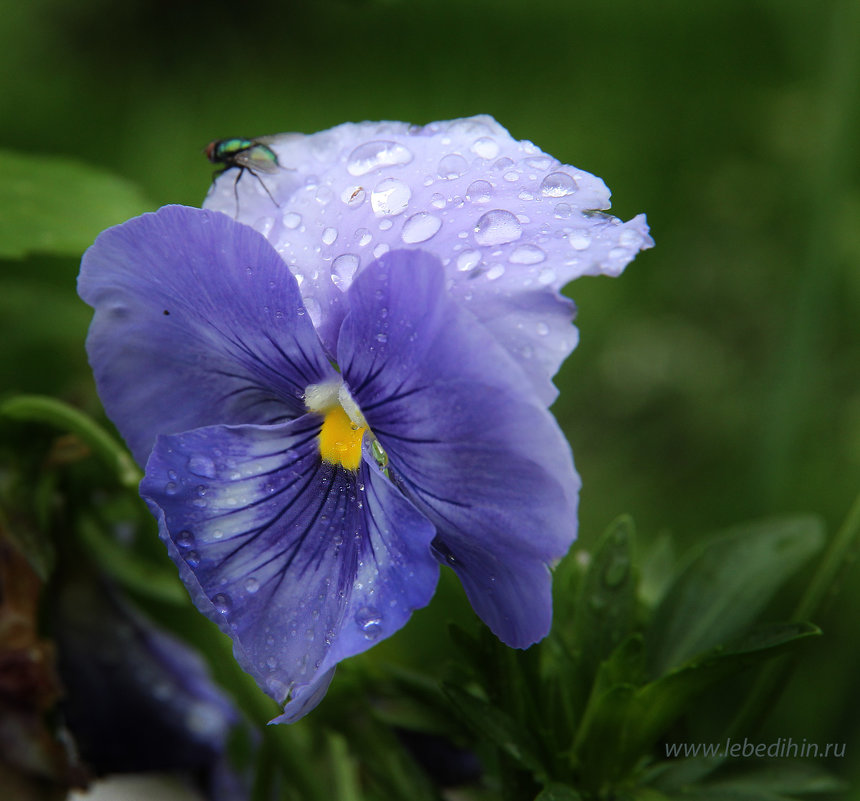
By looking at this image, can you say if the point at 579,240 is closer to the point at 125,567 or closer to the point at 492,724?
the point at 492,724

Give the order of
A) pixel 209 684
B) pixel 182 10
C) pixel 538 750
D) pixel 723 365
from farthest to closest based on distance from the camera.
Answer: pixel 182 10
pixel 723 365
pixel 209 684
pixel 538 750

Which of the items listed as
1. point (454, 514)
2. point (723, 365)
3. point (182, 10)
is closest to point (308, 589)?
point (454, 514)

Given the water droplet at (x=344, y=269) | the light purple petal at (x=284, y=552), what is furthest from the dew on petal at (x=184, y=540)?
the water droplet at (x=344, y=269)

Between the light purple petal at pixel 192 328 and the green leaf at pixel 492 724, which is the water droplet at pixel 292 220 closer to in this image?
the light purple petal at pixel 192 328

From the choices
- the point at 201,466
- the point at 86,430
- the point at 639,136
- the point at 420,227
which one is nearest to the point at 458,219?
the point at 420,227

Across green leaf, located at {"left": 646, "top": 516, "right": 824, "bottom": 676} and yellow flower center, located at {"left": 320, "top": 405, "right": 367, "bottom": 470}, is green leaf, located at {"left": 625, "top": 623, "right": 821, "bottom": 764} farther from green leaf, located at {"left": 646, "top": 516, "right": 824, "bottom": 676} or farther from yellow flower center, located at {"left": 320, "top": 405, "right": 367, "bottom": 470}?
yellow flower center, located at {"left": 320, "top": 405, "right": 367, "bottom": 470}

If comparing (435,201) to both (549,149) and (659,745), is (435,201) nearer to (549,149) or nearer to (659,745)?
(659,745)
